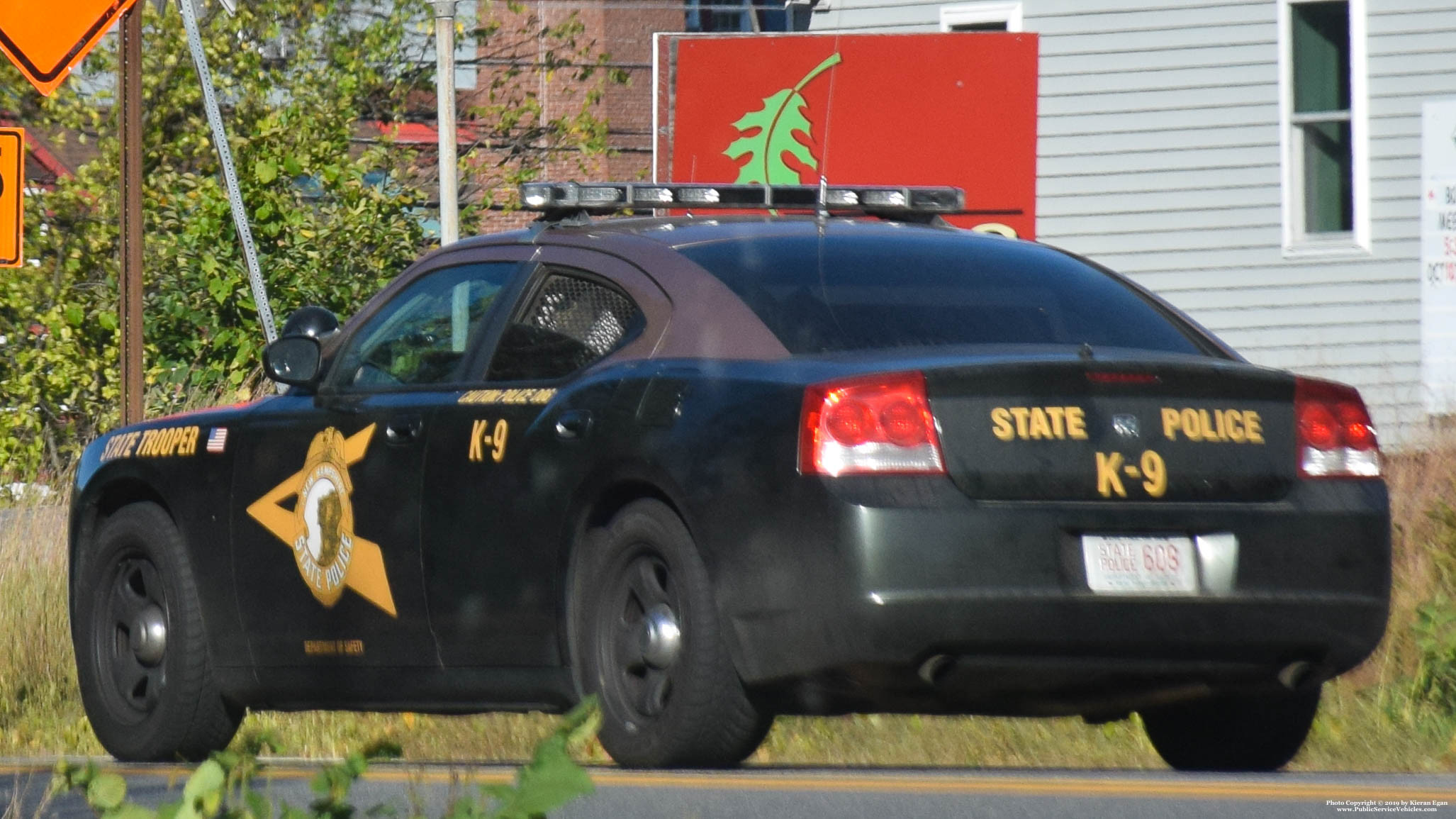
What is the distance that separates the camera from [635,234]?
6.24 m

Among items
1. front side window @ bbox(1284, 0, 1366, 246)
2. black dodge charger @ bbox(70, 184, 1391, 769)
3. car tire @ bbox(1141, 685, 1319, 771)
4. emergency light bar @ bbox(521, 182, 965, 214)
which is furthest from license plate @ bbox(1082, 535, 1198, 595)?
front side window @ bbox(1284, 0, 1366, 246)

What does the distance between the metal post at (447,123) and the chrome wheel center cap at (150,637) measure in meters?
8.97

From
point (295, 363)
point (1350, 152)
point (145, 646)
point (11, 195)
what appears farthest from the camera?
point (1350, 152)

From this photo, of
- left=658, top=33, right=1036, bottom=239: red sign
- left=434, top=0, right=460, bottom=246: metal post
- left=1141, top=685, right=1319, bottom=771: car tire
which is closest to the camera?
left=1141, top=685, right=1319, bottom=771: car tire

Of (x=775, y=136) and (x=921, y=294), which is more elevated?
(x=775, y=136)

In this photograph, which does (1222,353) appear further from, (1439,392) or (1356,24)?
(1356,24)

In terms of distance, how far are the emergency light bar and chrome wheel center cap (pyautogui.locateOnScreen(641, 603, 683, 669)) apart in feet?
4.63

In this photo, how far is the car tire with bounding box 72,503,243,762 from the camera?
22.9 ft

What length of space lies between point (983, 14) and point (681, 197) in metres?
12.5

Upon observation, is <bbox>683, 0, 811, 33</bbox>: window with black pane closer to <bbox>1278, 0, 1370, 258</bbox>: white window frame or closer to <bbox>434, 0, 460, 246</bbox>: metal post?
<bbox>434, 0, 460, 246</bbox>: metal post

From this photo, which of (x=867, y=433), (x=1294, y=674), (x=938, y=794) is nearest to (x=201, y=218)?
(x=867, y=433)

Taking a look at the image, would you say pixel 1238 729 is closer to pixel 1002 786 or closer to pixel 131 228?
pixel 1002 786

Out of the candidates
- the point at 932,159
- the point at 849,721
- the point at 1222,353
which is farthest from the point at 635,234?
the point at 932,159

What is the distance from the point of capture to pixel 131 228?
11641 mm
